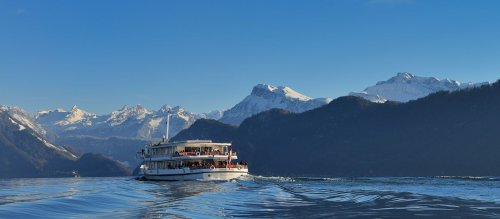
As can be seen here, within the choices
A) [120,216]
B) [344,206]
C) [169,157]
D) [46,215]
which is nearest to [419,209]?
[344,206]

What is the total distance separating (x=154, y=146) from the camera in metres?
144

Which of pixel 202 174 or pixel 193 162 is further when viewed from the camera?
pixel 193 162

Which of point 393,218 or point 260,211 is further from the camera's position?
point 260,211

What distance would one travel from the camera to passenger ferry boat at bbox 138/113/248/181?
124 meters

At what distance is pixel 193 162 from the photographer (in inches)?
5177

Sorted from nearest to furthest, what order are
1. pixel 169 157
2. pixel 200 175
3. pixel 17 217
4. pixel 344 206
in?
pixel 17 217, pixel 344 206, pixel 200 175, pixel 169 157

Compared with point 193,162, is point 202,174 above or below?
below

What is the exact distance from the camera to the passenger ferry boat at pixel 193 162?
12406 cm

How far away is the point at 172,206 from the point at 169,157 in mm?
84525

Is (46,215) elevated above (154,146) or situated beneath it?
situated beneath

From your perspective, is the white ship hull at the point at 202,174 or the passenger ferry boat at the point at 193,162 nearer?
the white ship hull at the point at 202,174

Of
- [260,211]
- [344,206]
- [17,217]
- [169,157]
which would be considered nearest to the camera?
[17,217]

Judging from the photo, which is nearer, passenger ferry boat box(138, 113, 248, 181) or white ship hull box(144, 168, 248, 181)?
white ship hull box(144, 168, 248, 181)

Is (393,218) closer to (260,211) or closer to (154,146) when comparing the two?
(260,211)
